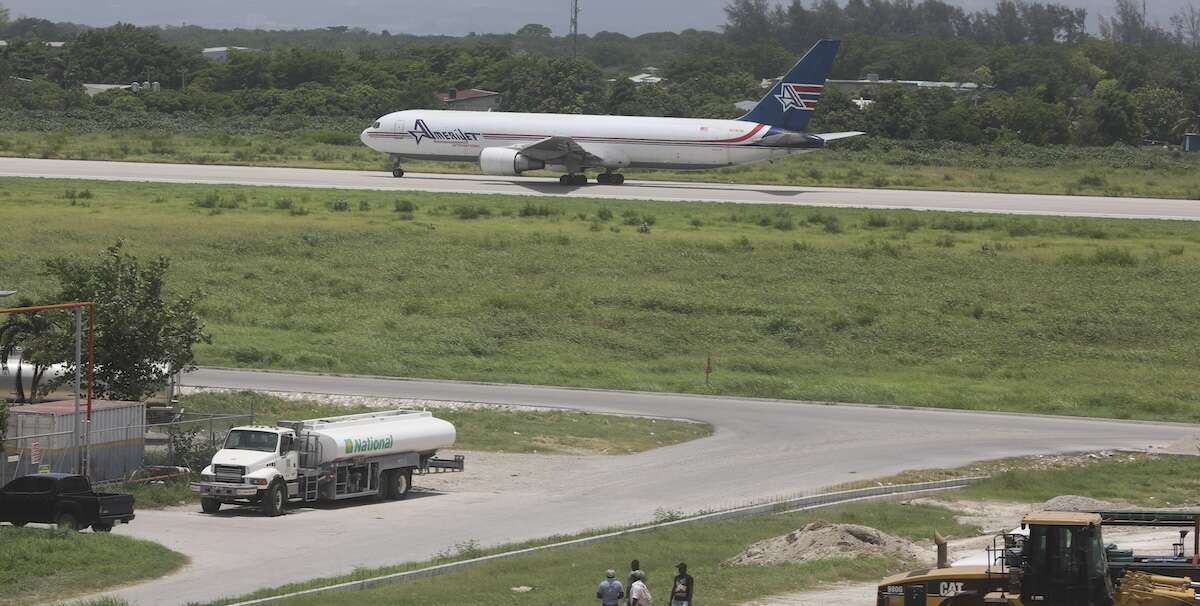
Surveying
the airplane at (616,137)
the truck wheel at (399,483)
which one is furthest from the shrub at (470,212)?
the truck wheel at (399,483)

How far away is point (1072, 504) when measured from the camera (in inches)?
1264

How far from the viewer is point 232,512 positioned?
111ft

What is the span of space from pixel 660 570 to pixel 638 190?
64723 mm

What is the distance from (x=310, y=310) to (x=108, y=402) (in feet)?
86.3

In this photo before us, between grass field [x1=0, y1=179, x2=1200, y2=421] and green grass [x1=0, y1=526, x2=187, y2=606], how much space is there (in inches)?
973

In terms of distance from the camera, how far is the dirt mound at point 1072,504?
104 feet

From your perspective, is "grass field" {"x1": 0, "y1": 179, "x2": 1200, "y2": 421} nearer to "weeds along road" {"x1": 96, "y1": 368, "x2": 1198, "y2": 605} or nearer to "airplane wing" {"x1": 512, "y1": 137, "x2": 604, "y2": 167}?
"weeds along road" {"x1": 96, "y1": 368, "x2": 1198, "y2": 605}

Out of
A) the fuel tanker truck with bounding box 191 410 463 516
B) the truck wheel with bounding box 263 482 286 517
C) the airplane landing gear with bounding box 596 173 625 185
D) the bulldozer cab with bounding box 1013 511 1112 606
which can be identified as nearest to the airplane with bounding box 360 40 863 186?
the airplane landing gear with bounding box 596 173 625 185

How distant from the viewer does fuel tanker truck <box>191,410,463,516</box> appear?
33250mm

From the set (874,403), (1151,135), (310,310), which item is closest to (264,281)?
(310,310)

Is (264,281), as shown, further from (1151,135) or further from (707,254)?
(1151,135)

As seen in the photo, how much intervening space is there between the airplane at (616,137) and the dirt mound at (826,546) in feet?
196

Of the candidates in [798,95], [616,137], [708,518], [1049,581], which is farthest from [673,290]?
[1049,581]

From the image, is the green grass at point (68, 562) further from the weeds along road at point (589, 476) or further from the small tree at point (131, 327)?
the small tree at point (131, 327)
